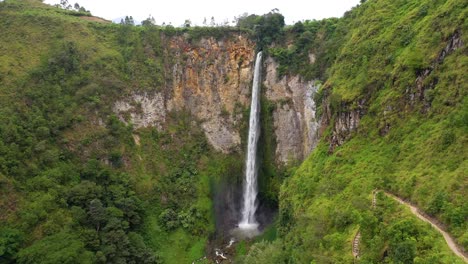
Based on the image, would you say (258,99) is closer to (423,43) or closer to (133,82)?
(133,82)

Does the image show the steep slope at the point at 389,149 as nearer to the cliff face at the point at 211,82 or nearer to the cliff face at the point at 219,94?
the cliff face at the point at 219,94

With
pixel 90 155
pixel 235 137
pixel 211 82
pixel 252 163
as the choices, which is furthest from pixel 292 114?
pixel 90 155

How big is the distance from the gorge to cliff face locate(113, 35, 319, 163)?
161mm

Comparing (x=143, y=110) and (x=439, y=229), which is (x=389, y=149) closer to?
(x=439, y=229)

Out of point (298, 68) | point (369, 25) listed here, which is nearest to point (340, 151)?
point (369, 25)

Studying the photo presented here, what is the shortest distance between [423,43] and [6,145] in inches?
1223

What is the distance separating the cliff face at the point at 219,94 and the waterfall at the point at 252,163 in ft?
3.53

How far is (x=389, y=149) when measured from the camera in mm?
23953

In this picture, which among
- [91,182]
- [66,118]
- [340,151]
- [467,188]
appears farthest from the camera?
[66,118]

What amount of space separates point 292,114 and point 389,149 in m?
18.6

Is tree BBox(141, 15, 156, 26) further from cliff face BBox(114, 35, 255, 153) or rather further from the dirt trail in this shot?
the dirt trail

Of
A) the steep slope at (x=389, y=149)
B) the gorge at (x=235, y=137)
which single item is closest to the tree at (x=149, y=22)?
the gorge at (x=235, y=137)

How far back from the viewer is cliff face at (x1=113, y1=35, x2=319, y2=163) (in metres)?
41.9

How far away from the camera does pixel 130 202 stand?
3484 centimetres
